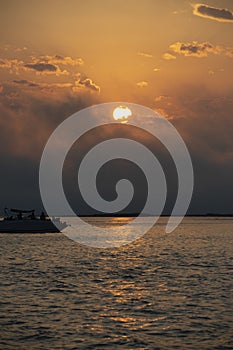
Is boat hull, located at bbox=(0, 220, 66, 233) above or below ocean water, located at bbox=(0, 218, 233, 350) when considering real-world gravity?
above

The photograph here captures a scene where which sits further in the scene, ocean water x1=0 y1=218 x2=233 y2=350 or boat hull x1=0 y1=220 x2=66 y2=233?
boat hull x1=0 y1=220 x2=66 y2=233

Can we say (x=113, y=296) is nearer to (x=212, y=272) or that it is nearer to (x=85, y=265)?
(x=212, y=272)

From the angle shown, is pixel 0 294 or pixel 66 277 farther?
pixel 66 277

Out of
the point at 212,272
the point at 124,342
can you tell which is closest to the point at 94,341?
the point at 124,342

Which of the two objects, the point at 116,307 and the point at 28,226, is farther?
the point at 28,226

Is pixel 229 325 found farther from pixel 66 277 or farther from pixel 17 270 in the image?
pixel 17 270

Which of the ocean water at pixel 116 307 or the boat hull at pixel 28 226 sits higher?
the boat hull at pixel 28 226

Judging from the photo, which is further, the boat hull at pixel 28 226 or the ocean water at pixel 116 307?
the boat hull at pixel 28 226

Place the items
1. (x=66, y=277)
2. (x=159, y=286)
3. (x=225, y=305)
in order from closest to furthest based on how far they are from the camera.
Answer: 1. (x=225, y=305)
2. (x=159, y=286)
3. (x=66, y=277)

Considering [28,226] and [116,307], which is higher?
[28,226]

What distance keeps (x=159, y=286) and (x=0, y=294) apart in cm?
1232

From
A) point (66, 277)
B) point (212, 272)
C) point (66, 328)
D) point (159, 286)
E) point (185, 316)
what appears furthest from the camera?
point (212, 272)

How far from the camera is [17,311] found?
2892 centimetres

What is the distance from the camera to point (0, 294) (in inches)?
1363
